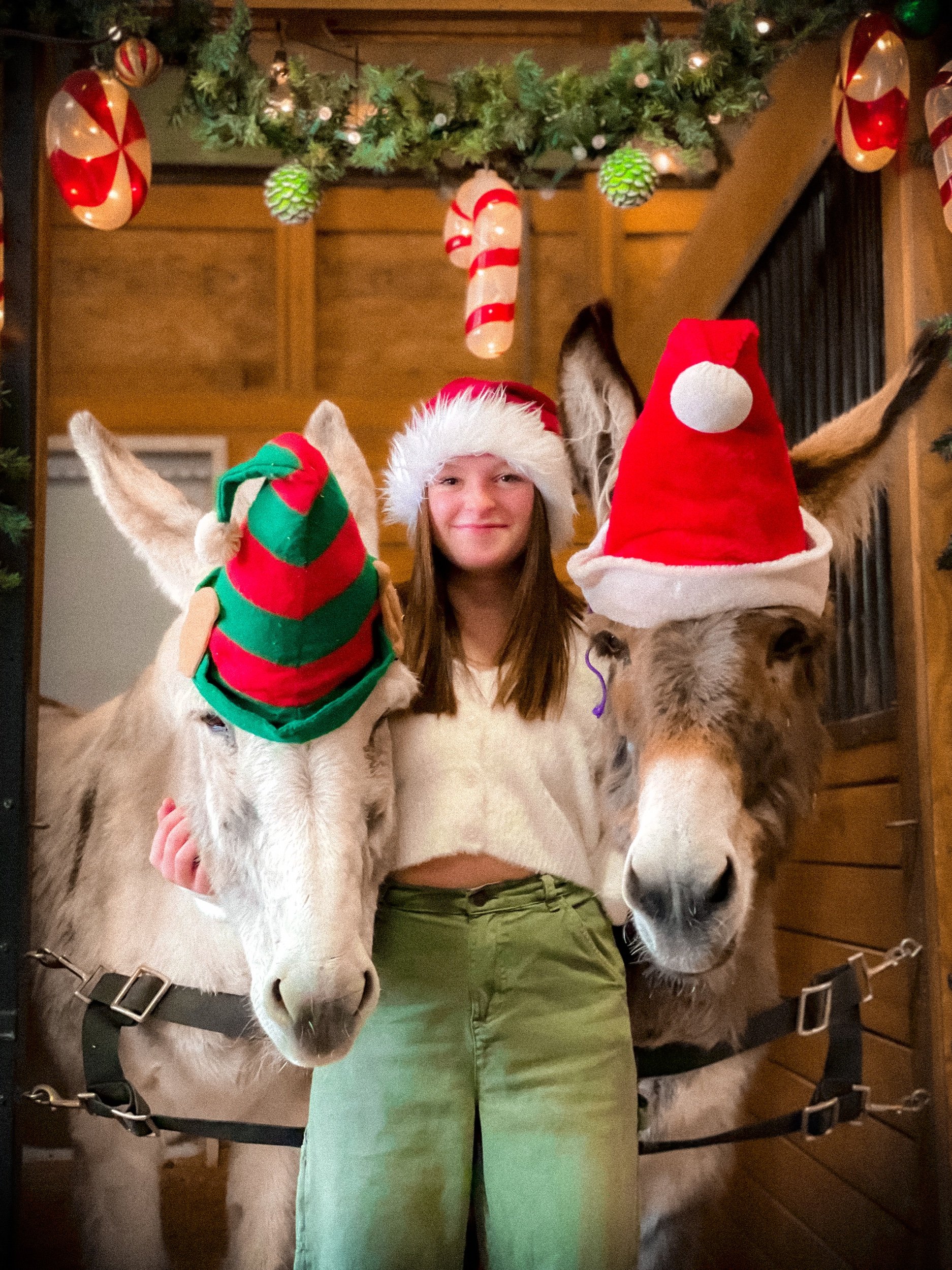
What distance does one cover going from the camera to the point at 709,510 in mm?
1492

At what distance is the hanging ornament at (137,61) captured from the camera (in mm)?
1921

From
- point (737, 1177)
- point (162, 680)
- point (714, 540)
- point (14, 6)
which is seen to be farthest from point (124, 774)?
point (737, 1177)

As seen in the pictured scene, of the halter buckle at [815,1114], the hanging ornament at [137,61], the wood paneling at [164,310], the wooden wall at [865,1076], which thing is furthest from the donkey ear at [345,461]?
the wood paneling at [164,310]

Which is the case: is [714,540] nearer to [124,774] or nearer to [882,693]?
[882,693]

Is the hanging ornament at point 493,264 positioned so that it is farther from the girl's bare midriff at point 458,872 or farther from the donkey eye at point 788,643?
the girl's bare midriff at point 458,872

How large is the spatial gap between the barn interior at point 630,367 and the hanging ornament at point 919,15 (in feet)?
0.13

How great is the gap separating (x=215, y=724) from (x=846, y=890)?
58.7 inches

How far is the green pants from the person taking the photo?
141 centimetres

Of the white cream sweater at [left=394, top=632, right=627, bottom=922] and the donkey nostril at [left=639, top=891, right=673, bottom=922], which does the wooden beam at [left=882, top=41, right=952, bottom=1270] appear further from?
the donkey nostril at [left=639, top=891, right=673, bottom=922]

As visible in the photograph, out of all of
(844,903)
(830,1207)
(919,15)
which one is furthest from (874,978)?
(919,15)

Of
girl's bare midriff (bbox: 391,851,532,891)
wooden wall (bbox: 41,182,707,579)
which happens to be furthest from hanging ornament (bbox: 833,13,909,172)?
wooden wall (bbox: 41,182,707,579)

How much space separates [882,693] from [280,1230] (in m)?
1.59

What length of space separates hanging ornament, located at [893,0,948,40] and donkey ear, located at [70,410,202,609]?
159 centimetres

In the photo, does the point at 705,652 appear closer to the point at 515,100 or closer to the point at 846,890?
the point at 846,890
